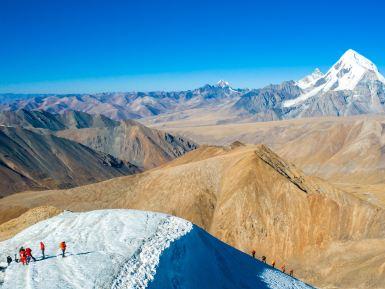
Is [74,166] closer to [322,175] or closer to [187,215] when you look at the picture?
[322,175]

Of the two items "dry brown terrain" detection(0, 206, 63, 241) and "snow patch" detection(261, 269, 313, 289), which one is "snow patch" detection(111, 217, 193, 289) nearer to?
"snow patch" detection(261, 269, 313, 289)

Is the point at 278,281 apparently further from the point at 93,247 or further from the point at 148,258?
the point at 93,247

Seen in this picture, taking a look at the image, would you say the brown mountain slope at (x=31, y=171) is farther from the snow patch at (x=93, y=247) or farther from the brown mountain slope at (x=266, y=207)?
the snow patch at (x=93, y=247)

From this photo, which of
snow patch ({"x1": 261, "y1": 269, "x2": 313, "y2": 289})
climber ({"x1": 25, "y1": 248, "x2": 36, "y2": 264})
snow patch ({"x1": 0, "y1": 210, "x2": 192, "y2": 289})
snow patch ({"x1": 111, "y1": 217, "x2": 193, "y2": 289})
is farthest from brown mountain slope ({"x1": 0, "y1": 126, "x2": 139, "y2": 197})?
climber ({"x1": 25, "y1": 248, "x2": 36, "y2": 264})

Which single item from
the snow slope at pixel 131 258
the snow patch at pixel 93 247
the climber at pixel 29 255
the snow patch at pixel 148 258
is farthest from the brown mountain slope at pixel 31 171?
the climber at pixel 29 255

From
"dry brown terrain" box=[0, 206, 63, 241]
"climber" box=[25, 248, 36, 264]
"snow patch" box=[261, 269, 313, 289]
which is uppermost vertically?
"climber" box=[25, 248, 36, 264]

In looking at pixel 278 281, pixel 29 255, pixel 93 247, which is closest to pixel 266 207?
pixel 278 281
